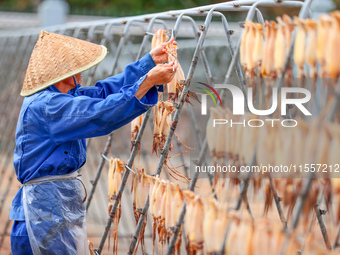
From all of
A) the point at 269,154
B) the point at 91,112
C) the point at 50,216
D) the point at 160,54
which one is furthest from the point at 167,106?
the point at 269,154

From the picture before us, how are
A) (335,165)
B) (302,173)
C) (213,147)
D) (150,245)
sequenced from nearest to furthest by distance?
(335,165) < (302,173) < (213,147) < (150,245)

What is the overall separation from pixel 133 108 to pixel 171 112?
573mm

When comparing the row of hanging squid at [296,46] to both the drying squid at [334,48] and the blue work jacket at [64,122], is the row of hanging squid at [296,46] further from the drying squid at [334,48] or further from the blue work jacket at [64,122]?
the blue work jacket at [64,122]

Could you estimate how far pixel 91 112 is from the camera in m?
3.02

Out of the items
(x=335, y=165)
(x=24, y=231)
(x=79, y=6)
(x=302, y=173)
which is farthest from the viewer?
(x=79, y=6)

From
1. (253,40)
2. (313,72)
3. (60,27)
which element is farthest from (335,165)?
(60,27)

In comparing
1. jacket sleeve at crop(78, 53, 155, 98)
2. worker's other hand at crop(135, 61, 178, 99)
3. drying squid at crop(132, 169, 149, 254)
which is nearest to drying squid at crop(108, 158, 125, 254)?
drying squid at crop(132, 169, 149, 254)

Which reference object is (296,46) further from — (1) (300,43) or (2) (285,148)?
(2) (285,148)

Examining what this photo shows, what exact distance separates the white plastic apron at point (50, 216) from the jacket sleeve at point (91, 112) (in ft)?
1.24

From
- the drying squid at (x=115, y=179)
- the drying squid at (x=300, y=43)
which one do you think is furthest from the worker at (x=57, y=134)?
the drying squid at (x=300, y=43)

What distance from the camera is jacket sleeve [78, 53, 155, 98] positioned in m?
3.61

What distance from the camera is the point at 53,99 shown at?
315cm

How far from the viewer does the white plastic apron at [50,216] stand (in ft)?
11.0

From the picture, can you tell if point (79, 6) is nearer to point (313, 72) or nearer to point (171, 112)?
point (171, 112)
